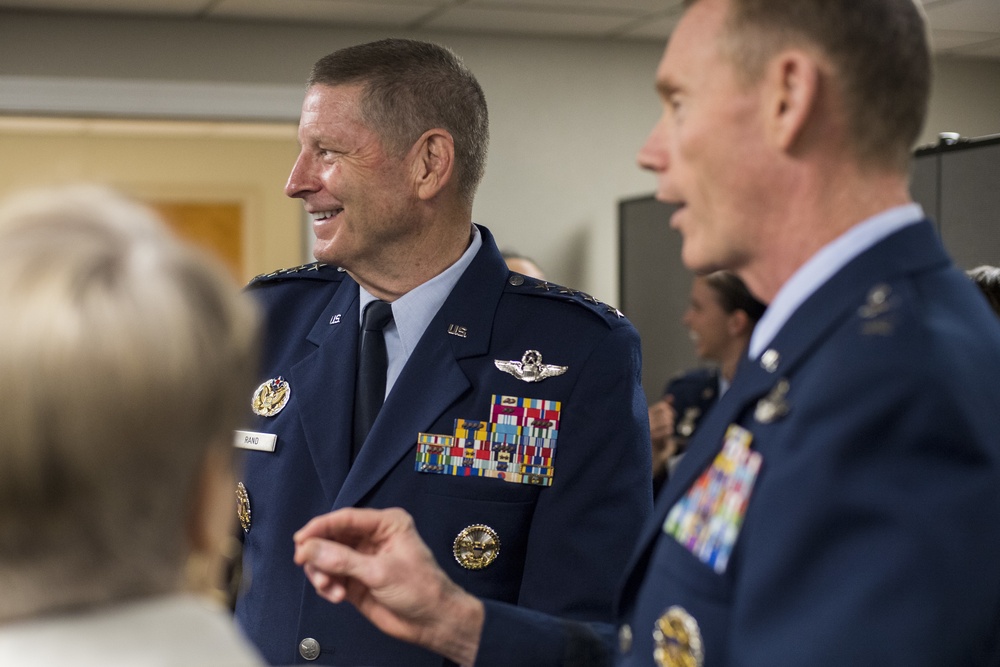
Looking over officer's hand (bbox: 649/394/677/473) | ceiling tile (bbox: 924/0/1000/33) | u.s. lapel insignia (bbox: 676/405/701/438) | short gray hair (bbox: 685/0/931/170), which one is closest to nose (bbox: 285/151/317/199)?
short gray hair (bbox: 685/0/931/170)

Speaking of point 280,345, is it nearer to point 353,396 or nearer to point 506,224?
point 353,396

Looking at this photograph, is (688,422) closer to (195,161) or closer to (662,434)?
(662,434)

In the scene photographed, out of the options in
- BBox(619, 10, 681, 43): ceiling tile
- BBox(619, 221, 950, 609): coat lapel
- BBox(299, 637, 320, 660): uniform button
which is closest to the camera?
BBox(619, 221, 950, 609): coat lapel

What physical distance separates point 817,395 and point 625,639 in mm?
340

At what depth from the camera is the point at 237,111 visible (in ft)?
17.0

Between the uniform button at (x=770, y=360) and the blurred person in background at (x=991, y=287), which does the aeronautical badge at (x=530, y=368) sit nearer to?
the uniform button at (x=770, y=360)

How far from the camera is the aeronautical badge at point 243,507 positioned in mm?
1722

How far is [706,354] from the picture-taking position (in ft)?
13.3

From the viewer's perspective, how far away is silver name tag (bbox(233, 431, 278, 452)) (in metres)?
1.75

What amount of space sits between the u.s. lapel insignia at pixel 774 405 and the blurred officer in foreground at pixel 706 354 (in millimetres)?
2576

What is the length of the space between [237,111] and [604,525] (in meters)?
4.00

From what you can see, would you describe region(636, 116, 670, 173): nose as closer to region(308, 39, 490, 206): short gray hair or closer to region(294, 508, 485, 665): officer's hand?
region(294, 508, 485, 665): officer's hand

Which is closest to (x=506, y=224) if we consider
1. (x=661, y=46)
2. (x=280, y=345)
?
(x=661, y=46)

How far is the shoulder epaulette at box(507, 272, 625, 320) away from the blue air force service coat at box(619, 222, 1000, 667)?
2.25 ft
